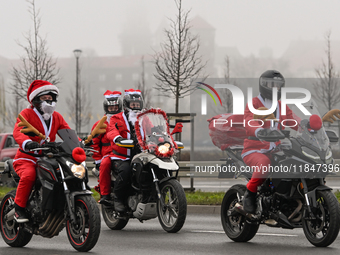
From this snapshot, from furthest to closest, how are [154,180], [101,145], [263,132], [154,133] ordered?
[101,145]
[154,133]
[154,180]
[263,132]

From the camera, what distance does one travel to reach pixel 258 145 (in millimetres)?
7508

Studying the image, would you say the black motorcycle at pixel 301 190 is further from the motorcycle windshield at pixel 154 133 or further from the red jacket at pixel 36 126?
the red jacket at pixel 36 126

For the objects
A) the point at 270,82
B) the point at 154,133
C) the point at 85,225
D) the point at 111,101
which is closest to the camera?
the point at 85,225

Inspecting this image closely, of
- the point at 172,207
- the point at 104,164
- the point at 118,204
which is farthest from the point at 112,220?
the point at 172,207

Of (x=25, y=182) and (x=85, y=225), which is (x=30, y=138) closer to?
(x=25, y=182)

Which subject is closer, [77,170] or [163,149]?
[77,170]

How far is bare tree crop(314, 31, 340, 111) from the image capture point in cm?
2888

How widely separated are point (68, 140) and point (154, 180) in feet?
6.59

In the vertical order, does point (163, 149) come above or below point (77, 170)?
above

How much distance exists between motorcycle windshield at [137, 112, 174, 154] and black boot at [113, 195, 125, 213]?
918 millimetres

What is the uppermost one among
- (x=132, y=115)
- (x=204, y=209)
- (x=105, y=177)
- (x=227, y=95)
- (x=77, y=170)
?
(x=227, y=95)

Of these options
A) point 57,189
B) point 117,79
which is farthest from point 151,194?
point 117,79

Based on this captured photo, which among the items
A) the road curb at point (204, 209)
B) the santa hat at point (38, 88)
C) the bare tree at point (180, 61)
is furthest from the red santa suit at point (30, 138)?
the bare tree at point (180, 61)

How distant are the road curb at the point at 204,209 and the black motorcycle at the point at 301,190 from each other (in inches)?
162
